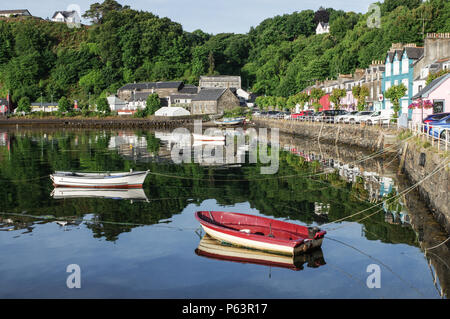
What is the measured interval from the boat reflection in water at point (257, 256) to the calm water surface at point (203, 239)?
93 mm

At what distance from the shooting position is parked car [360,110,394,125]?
52.6 m

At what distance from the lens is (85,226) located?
2234 centimetres

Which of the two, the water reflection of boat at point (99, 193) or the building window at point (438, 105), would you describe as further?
the building window at point (438, 105)

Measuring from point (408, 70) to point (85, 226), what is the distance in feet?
158

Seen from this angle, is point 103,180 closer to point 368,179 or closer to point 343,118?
point 368,179

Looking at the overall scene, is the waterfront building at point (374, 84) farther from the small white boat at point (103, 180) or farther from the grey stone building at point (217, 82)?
the grey stone building at point (217, 82)

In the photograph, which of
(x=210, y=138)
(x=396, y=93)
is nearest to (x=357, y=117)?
(x=396, y=93)

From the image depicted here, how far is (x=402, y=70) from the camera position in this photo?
196 ft

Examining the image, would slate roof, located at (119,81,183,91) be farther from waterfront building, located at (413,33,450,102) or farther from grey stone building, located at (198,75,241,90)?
waterfront building, located at (413,33,450,102)

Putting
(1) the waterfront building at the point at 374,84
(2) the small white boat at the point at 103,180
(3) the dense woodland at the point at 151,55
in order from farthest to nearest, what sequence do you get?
(3) the dense woodland at the point at 151,55
(1) the waterfront building at the point at 374,84
(2) the small white boat at the point at 103,180

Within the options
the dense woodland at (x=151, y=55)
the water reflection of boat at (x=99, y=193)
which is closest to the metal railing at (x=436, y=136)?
the water reflection of boat at (x=99, y=193)

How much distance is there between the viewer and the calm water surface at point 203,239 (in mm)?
15281

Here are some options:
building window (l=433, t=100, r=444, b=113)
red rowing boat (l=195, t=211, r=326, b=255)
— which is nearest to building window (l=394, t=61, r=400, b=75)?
building window (l=433, t=100, r=444, b=113)

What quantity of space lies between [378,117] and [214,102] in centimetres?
7360
